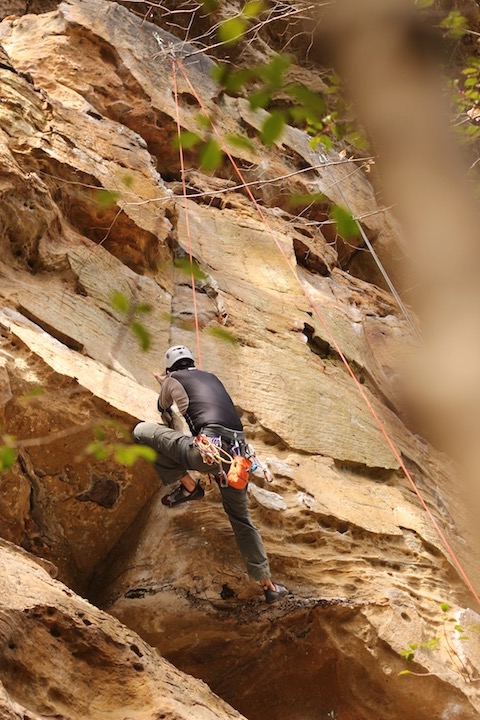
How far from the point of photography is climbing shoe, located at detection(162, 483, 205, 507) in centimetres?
498

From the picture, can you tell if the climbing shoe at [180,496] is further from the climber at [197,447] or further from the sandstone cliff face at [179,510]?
the sandstone cliff face at [179,510]

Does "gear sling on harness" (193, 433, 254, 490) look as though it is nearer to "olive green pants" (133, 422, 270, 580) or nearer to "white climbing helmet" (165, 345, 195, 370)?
"olive green pants" (133, 422, 270, 580)

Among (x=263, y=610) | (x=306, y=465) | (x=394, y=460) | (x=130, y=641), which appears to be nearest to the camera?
(x=130, y=641)

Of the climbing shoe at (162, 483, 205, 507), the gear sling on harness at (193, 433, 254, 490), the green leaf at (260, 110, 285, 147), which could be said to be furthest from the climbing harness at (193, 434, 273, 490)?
the green leaf at (260, 110, 285, 147)

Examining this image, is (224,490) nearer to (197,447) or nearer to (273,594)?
(197,447)

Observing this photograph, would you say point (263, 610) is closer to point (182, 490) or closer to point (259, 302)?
point (182, 490)

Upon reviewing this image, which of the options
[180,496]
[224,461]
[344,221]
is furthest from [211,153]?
[180,496]

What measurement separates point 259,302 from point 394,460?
6.74 feet

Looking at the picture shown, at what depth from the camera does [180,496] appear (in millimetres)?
4992

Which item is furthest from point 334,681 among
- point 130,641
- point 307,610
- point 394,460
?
point 394,460

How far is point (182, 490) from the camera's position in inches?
197

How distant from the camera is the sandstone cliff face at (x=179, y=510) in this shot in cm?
354

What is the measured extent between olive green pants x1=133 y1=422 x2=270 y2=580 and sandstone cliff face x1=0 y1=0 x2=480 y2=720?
7.7 inches

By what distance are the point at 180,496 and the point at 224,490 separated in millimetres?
347
